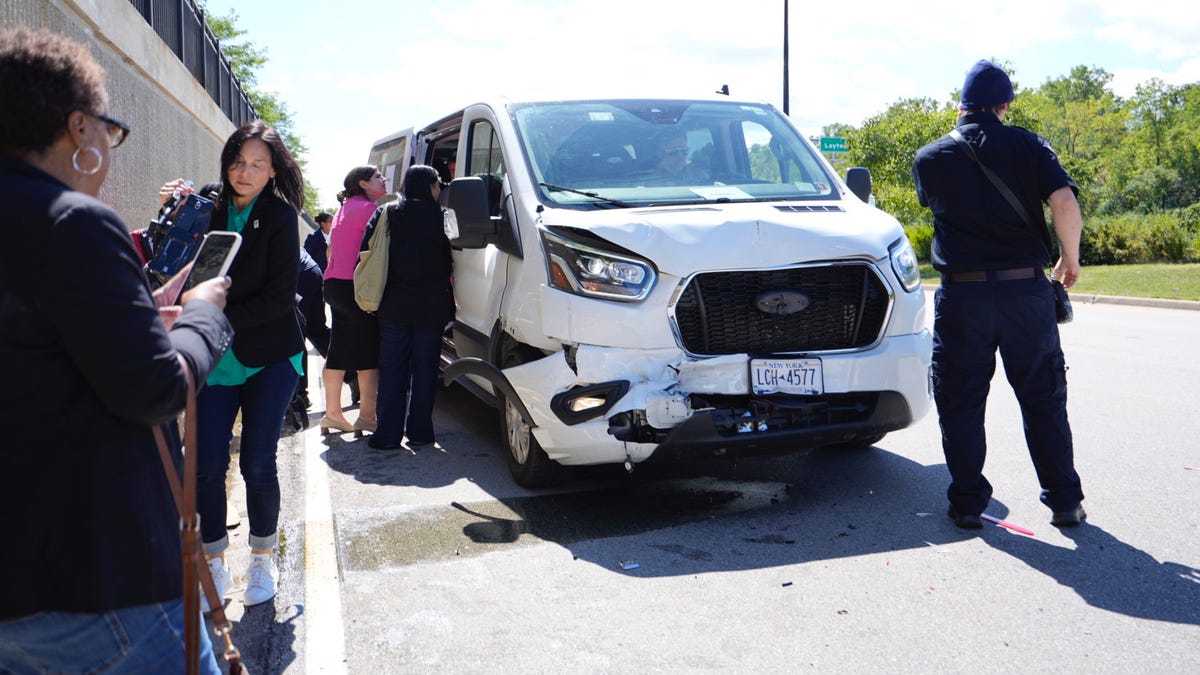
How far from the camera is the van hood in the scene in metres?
5.02

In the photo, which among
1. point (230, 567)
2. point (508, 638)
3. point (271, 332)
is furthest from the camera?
point (230, 567)

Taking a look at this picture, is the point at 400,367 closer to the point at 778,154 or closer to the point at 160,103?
the point at 778,154

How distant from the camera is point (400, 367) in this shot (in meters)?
7.08

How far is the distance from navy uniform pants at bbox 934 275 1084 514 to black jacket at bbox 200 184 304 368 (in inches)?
117

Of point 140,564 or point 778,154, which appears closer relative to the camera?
point 140,564

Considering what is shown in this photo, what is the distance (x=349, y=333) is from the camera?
7.50m

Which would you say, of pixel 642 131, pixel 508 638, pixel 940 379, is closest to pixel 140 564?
pixel 508 638

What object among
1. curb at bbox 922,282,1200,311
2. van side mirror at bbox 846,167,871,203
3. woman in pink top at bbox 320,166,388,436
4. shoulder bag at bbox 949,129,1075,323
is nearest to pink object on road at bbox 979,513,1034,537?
shoulder bag at bbox 949,129,1075,323

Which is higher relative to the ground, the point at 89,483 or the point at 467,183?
the point at 467,183

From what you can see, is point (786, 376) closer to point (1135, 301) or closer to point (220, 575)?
point (220, 575)

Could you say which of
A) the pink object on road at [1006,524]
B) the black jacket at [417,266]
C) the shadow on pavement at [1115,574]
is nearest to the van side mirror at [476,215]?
the black jacket at [417,266]

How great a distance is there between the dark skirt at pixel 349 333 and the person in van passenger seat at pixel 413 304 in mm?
476

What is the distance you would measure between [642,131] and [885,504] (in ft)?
8.28

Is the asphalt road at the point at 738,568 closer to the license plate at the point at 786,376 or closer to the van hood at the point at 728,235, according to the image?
the license plate at the point at 786,376
